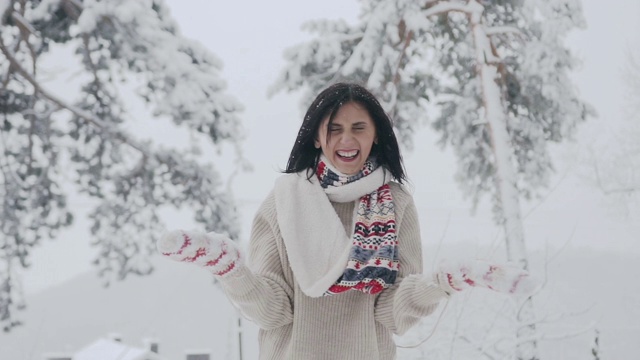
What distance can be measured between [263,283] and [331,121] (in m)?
0.36

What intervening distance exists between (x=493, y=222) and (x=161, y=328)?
129 inches

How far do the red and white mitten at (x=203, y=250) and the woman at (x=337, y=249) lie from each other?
4 centimetres

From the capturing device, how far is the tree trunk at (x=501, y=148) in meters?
5.20

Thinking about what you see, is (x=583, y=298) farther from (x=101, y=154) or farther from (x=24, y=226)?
(x=24, y=226)

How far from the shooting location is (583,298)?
6145 mm

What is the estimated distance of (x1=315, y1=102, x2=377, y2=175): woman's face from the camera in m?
1.38

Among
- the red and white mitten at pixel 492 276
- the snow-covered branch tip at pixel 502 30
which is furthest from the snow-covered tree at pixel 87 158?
the red and white mitten at pixel 492 276

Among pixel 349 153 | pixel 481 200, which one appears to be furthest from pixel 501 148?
pixel 349 153

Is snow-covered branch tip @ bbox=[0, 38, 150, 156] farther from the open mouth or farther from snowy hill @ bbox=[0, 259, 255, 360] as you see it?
the open mouth

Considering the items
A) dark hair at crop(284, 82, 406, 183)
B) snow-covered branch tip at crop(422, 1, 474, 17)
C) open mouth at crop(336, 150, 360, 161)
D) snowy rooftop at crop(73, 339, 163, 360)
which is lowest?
snowy rooftop at crop(73, 339, 163, 360)

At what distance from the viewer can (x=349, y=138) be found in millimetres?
1375

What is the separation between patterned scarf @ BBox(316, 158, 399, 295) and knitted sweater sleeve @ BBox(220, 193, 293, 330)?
10cm

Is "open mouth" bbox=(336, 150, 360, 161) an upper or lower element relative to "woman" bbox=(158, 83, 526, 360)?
upper

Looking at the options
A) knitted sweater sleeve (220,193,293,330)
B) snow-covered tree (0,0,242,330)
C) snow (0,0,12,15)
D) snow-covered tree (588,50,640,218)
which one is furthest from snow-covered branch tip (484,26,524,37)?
knitted sweater sleeve (220,193,293,330)
